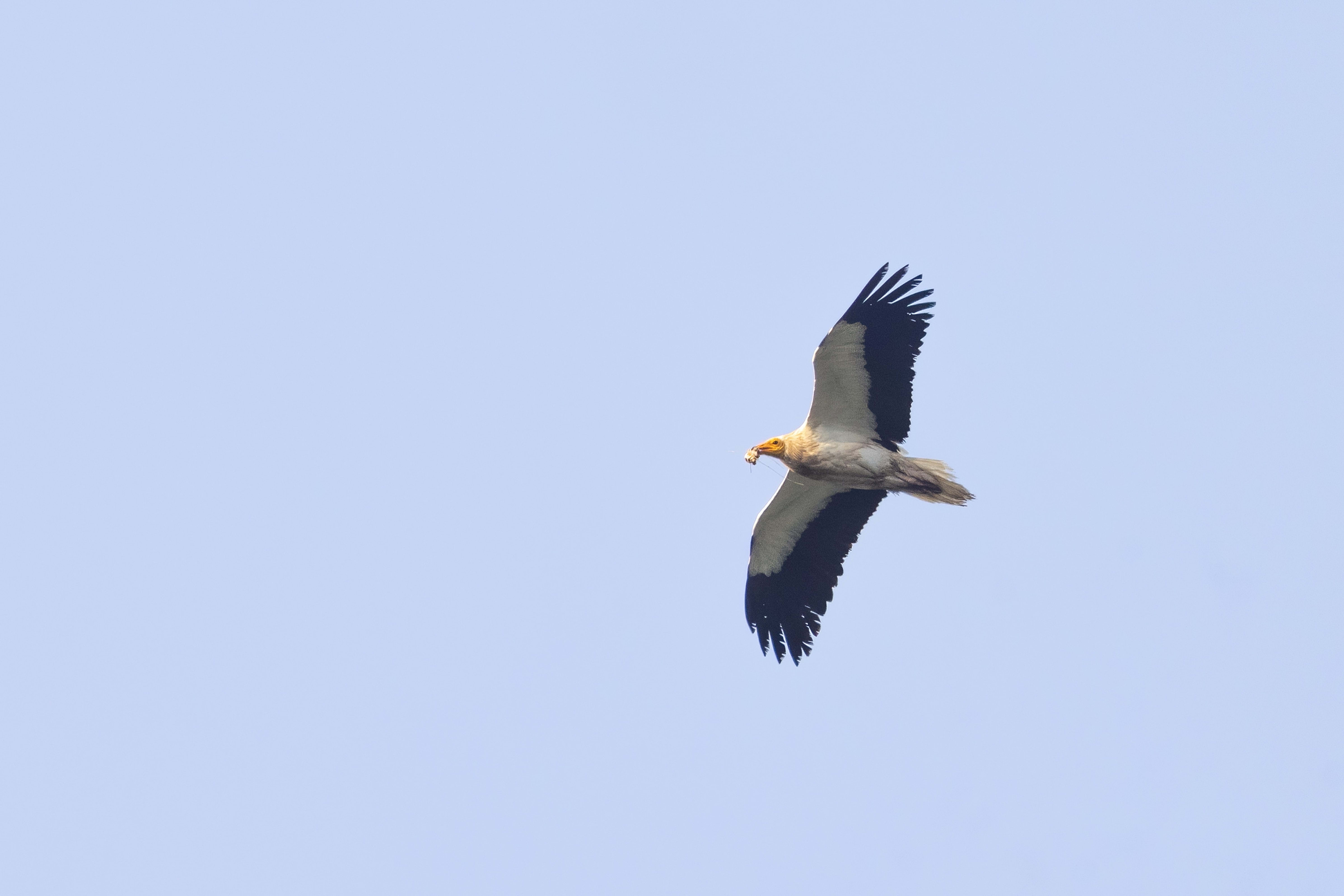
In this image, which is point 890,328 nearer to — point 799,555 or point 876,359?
point 876,359

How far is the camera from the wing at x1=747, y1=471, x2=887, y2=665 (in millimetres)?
20531

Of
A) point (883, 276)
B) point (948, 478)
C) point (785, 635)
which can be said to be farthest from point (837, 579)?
point (883, 276)

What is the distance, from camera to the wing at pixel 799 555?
2053 cm

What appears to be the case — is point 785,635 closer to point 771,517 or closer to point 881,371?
point 771,517

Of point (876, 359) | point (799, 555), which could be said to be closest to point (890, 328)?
point (876, 359)

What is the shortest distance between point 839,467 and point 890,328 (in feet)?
6.88

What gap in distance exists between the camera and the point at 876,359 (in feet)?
63.9

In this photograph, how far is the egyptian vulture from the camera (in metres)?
19.4

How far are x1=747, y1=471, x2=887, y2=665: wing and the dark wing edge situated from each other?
1.76 meters

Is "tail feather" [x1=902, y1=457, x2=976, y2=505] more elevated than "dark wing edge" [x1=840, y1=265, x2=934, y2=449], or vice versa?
"dark wing edge" [x1=840, y1=265, x2=934, y2=449]

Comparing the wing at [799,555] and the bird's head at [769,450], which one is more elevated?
the bird's head at [769,450]

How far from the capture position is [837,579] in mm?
20828

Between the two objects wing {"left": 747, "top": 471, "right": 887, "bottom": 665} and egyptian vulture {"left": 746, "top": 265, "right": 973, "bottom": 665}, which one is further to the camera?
wing {"left": 747, "top": 471, "right": 887, "bottom": 665}

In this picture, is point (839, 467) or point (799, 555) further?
point (799, 555)
